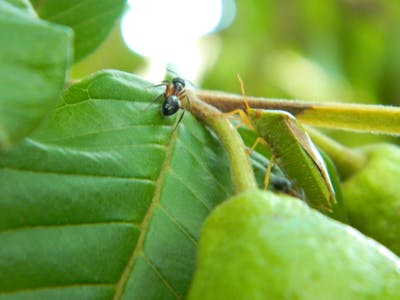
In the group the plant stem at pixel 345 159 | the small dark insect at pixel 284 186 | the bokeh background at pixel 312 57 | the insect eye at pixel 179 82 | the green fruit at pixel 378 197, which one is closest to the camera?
the small dark insect at pixel 284 186

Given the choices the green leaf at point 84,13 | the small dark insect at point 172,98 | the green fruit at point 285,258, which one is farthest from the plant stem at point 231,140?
the green leaf at point 84,13

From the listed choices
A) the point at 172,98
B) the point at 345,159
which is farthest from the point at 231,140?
the point at 345,159

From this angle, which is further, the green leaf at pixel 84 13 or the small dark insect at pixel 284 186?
the green leaf at pixel 84 13

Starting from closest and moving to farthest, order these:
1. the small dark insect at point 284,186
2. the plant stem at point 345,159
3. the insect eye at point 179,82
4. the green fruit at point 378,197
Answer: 1. the small dark insect at point 284,186
2. the insect eye at point 179,82
3. the green fruit at point 378,197
4. the plant stem at point 345,159

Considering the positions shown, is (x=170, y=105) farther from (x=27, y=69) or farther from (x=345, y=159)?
(x=345, y=159)

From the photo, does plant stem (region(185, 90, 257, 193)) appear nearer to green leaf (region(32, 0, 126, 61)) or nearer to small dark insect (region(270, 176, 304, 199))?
small dark insect (region(270, 176, 304, 199))

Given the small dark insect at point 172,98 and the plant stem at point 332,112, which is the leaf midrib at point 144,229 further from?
the plant stem at point 332,112

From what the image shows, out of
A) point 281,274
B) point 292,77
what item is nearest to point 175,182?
point 281,274
